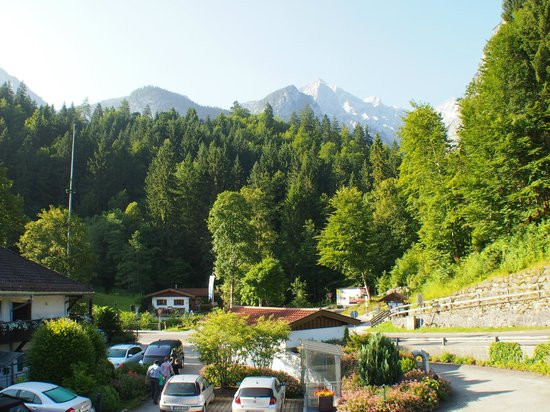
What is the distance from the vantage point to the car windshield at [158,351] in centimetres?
2597

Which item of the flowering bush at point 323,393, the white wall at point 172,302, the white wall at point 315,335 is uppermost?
the white wall at point 172,302

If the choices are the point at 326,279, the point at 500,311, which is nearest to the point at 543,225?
the point at 500,311

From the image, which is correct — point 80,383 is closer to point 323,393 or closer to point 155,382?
point 155,382

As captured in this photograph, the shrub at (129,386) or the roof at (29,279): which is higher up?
the roof at (29,279)

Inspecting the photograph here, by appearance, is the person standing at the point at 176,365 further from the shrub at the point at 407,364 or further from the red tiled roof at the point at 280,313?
the shrub at the point at 407,364

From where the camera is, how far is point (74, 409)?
46.9 ft

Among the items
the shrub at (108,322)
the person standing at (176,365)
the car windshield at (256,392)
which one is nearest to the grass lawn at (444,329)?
the car windshield at (256,392)

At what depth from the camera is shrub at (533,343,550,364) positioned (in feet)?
62.0

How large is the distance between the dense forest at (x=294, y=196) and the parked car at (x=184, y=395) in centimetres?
2314

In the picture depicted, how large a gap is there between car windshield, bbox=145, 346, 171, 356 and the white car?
10.8 m

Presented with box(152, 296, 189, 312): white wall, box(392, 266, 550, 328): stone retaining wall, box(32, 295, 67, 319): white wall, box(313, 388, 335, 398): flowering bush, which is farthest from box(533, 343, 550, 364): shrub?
box(152, 296, 189, 312): white wall

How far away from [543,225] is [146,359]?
25516 millimetres

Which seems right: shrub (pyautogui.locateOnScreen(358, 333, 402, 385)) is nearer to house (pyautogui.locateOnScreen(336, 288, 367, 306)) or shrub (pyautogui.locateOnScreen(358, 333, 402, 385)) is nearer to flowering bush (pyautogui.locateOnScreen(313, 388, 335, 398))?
flowering bush (pyautogui.locateOnScreen(313, 388, 335, 398))

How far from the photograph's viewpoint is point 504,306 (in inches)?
1125
